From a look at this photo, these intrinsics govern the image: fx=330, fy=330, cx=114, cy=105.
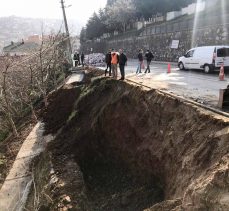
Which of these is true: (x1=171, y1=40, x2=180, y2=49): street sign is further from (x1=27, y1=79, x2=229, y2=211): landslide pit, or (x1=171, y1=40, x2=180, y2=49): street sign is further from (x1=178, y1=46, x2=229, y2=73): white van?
(x1=27, y1=79, x2=229, y2=211): landslide pit

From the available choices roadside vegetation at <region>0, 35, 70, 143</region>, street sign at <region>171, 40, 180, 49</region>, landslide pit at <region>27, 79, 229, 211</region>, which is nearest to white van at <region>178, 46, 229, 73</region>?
landslide pit at <region>27, 79, 229, 211</region>

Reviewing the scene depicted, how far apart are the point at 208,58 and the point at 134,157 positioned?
11.9 m

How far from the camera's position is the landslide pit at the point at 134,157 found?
21.4 ft

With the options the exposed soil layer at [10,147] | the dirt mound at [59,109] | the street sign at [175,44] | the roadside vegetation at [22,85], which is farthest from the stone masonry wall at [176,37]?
the exposed soil layer at [10,147]

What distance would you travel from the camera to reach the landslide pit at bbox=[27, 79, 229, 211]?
651cm

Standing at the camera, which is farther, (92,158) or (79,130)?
(79,130)

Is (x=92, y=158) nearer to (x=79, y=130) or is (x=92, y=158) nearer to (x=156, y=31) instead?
(x=79, y=130)

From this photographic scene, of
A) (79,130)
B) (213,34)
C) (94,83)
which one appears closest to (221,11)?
(213,34)

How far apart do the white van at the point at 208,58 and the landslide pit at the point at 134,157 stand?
7.81m

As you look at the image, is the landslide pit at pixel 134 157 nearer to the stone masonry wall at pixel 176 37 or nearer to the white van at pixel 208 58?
the white van at pixel 208 58

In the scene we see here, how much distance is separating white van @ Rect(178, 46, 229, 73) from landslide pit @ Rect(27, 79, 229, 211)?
7808 mm

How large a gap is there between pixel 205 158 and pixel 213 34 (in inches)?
867

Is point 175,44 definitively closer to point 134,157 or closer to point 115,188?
point 134,157

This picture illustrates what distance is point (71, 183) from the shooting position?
10.0m
